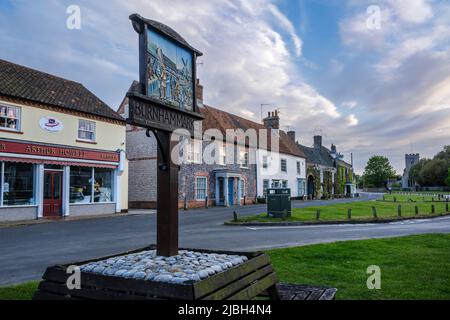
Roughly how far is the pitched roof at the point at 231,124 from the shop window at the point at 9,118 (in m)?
16.0

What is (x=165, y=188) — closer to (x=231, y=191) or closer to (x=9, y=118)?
(x=9, y=118)

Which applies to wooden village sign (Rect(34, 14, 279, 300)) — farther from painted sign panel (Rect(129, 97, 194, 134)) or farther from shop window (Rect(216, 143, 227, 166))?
shop window (Rect(216, 143, 227, 166))

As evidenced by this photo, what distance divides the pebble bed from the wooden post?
158mm

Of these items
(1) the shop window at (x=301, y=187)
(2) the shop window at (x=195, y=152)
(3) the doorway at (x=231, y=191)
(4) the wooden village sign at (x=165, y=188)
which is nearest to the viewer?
(4) the wooden village sign at (x=165, y=188)

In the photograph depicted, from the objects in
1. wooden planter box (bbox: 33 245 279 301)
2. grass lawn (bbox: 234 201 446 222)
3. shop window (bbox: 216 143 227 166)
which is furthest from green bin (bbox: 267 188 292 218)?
wooden planter box (bbox: 33 245 279 301)

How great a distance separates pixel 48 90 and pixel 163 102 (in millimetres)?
20583

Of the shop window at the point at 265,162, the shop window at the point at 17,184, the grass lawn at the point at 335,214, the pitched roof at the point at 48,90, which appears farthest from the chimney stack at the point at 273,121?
the shop window at the point at 17,184

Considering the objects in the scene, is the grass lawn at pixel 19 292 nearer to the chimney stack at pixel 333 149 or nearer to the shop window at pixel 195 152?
the shop window at pixel 195 152

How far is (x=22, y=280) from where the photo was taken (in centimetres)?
703

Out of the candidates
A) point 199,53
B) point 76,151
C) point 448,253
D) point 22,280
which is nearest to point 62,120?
point 76,151

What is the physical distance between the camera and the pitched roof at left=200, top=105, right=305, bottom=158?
34.8 meters

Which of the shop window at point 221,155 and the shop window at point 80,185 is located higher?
the shop window at point 221,155

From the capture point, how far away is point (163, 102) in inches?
186

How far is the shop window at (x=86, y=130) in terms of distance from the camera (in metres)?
23.2
